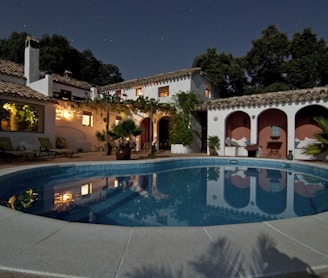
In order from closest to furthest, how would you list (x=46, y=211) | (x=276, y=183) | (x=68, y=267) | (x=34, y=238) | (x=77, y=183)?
(x=68, y=267) < (x=34, y=238) < (x=46, y=211) < (x=77, y=183) < (x=276, y=183)

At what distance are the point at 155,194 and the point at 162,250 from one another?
3678 mm

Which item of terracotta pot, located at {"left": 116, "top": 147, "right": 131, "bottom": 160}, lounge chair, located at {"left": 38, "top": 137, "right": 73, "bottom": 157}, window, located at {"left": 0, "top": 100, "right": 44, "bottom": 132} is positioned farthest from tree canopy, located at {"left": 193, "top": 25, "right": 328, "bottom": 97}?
window, located at {"left": 0, "top": 100, "right": 44, "bottom": 132}

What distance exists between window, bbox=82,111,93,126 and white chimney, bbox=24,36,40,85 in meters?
4.11

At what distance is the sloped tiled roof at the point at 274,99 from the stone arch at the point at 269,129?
991 millimetres

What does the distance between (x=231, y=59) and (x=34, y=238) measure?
25.9 metres

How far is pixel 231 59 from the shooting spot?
78.6 feet

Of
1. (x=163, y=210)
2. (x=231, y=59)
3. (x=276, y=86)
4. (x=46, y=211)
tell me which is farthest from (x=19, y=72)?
(x=276, y=86)

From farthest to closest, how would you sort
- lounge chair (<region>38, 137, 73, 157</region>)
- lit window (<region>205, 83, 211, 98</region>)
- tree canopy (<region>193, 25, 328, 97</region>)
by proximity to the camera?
tree canopy (<region>193, 25, 328, 97</region>) → lit window (<region>205, 83, 211, 98</region>) → lounge chair (<region>38, 137, 73, 157</region>)

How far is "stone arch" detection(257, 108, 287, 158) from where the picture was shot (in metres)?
13.9

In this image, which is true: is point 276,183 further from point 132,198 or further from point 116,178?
point 116,178

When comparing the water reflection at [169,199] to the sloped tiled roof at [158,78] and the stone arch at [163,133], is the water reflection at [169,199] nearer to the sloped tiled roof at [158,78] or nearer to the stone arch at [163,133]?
the sloped tiled roof at [158,78]

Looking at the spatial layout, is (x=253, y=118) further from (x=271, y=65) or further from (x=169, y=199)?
(x=271, y=65)

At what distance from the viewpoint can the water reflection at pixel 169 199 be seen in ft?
13.1

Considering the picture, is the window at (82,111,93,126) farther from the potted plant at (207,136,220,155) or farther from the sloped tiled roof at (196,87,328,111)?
the potted plant at (207,136,220,155)
